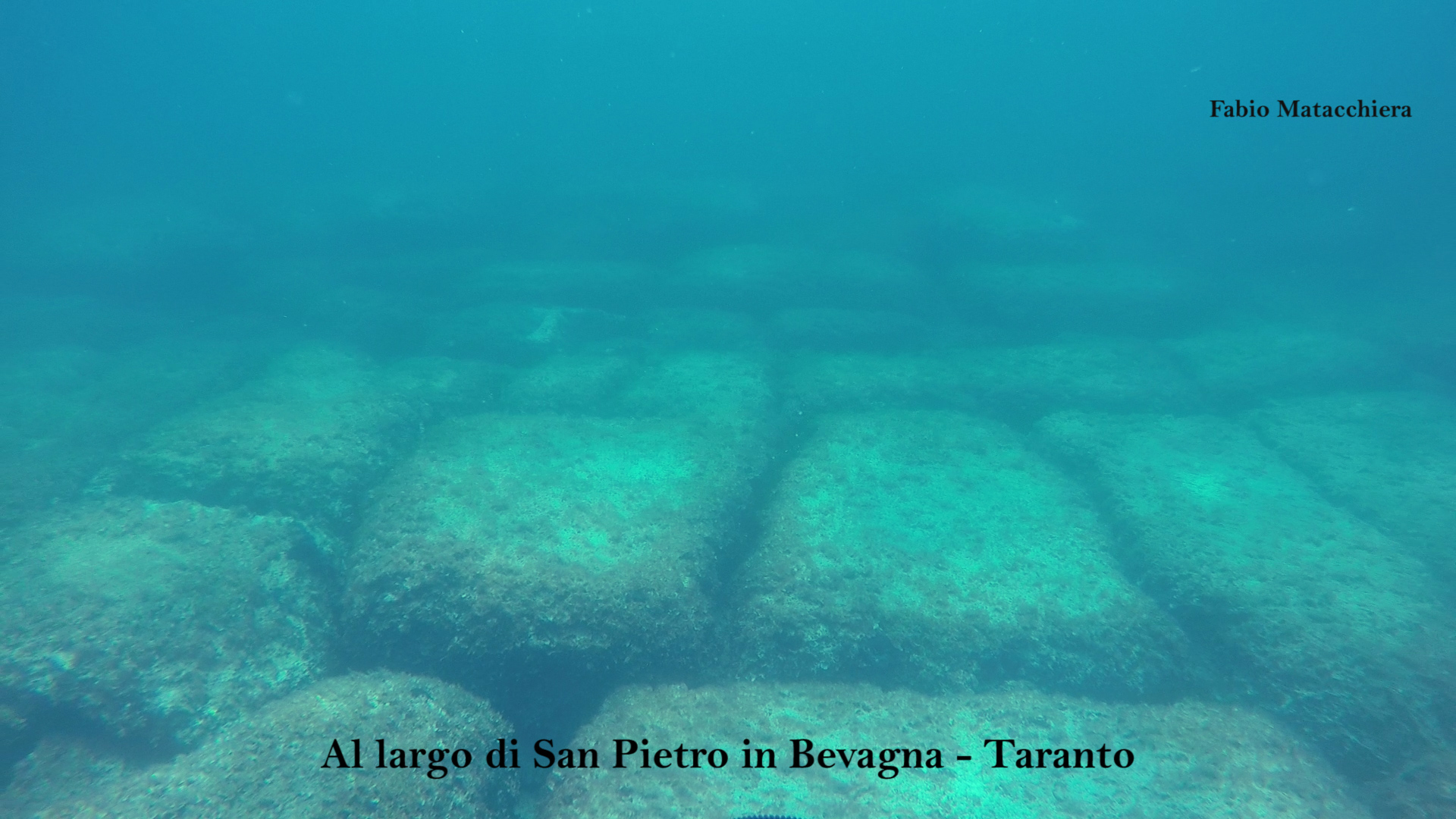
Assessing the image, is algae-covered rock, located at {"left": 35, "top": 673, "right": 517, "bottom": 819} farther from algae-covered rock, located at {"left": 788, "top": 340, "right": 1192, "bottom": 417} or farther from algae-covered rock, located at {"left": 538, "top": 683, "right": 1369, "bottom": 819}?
algae-covered rock, located at {"left": 788, "top": 340, "right": 1192, "bottom": 417}

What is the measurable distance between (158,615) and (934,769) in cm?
782

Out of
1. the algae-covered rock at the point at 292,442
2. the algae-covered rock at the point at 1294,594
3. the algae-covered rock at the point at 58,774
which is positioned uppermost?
the algae-covered rock at the point at 292,442

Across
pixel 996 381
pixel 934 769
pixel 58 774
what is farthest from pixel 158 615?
pixel 996 381

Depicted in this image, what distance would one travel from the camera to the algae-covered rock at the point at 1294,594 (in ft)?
19.2

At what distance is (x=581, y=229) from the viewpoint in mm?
19938

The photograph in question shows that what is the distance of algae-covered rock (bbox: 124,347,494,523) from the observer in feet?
26.2

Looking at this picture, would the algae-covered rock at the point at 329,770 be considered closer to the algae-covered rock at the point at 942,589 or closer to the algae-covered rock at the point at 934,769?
the algae-covered rock at the point at 934,769

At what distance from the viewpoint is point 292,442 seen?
28.2ft

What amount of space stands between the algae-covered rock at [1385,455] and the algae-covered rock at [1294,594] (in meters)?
0.40

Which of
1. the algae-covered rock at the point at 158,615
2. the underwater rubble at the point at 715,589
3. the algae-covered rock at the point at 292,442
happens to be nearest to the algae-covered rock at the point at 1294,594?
the underwater rubble at the point at 715,589

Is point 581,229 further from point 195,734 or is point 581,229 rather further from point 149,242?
point 195,734

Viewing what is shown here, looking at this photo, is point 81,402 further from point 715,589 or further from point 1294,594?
point 1294,594

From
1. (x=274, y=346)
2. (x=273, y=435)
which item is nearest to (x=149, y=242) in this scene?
(x=274, y=346)

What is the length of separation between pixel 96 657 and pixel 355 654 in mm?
2154
